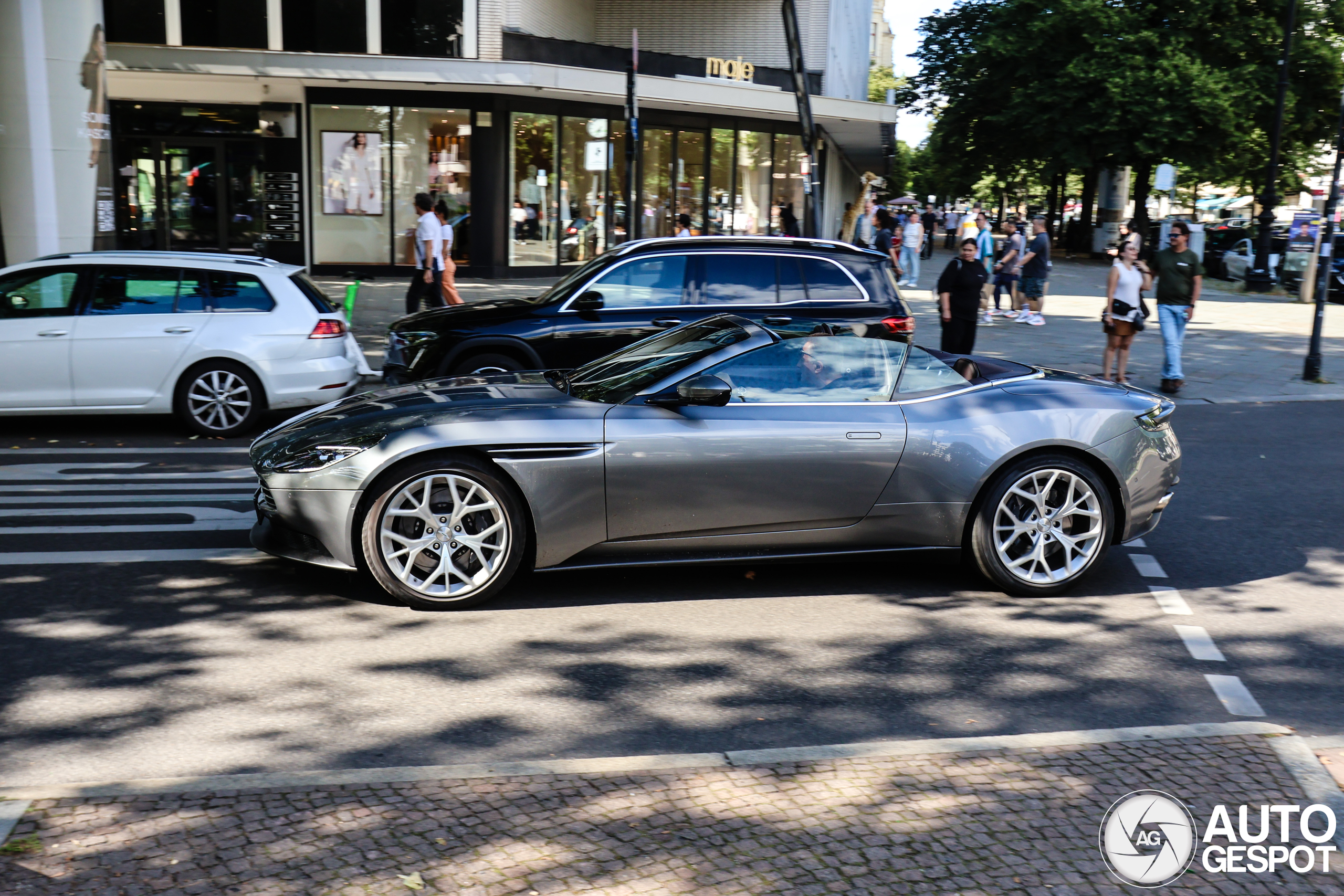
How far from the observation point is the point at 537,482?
5746 millimetres

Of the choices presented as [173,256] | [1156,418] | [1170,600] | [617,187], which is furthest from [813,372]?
[617,187]

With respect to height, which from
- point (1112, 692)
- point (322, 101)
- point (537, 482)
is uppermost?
point (322, 101)

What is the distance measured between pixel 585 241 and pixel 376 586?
74.1ft

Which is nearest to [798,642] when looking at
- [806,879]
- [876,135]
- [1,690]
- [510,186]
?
[806,879]

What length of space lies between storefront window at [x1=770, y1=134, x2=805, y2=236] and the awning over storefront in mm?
5754

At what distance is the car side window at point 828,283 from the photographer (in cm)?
1052

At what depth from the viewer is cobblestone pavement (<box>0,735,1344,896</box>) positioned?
3.30 meters

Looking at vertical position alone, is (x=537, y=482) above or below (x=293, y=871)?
above

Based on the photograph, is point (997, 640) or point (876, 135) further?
point (876, 135)

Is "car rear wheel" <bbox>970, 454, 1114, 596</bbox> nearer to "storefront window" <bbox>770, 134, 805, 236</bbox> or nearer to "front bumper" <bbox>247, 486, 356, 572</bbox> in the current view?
"front bumper" <bbox>247, 486, 356, 572</bbox>

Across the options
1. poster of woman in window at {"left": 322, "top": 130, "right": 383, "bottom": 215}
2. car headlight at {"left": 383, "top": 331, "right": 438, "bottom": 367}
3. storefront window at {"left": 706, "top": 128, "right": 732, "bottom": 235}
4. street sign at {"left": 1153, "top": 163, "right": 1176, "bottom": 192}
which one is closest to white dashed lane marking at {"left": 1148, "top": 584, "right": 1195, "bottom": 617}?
car headlight at {"left": 383, "top": 331, "right": 438, "bottom": 367}

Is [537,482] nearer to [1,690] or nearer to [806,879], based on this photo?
[1,690]

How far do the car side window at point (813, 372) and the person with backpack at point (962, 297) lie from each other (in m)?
7.20

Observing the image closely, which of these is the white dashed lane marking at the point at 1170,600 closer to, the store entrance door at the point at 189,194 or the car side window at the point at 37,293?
the car side window at the point at 37,293
